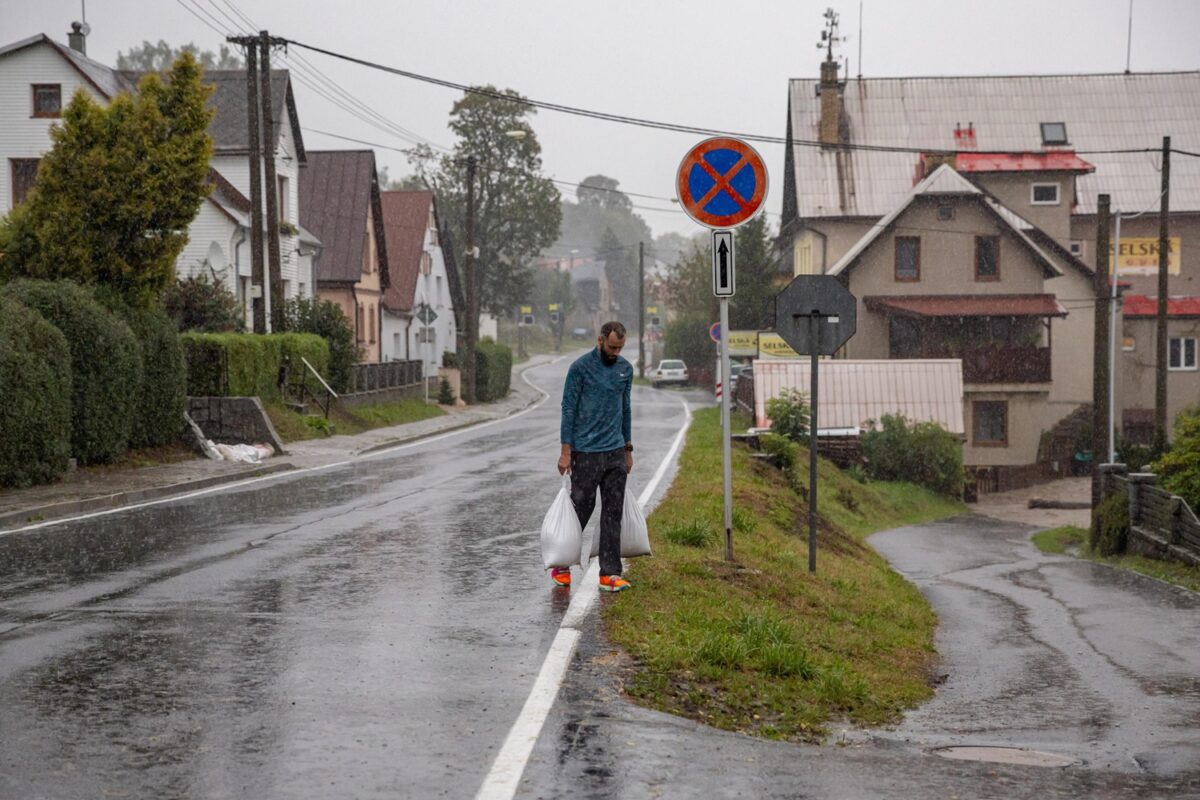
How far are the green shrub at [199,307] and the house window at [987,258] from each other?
26533 millimetres

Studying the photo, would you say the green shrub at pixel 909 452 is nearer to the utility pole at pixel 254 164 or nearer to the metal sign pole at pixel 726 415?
the utility pole at pixel 254 164

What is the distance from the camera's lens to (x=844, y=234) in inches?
2253

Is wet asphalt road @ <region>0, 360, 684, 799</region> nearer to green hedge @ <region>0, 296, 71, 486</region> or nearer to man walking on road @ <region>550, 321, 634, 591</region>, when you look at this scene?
man walking on road @ <region>550, 321, 634, 591</region>

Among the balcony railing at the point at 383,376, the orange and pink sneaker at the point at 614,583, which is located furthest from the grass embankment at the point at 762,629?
the balcony railing at the point at 383,376

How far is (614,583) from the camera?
9.58m

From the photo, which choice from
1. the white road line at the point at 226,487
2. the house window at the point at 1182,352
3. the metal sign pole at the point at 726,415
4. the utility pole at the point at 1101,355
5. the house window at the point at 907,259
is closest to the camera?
the metal sign pole at the point at 726,415

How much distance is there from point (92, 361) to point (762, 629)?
14041mm

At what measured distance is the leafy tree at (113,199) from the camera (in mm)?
21016

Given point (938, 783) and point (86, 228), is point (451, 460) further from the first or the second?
point (938, 783)

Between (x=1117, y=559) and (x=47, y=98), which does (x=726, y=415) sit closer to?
(x=1117, y=559)

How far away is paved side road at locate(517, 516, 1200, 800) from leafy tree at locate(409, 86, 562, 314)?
233ft

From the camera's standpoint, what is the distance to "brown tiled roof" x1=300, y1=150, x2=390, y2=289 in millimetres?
51281

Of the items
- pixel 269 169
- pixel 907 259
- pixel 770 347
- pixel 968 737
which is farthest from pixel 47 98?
pixel 968 737

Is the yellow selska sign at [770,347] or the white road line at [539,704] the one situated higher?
the yellow selska sign at [770,347]
